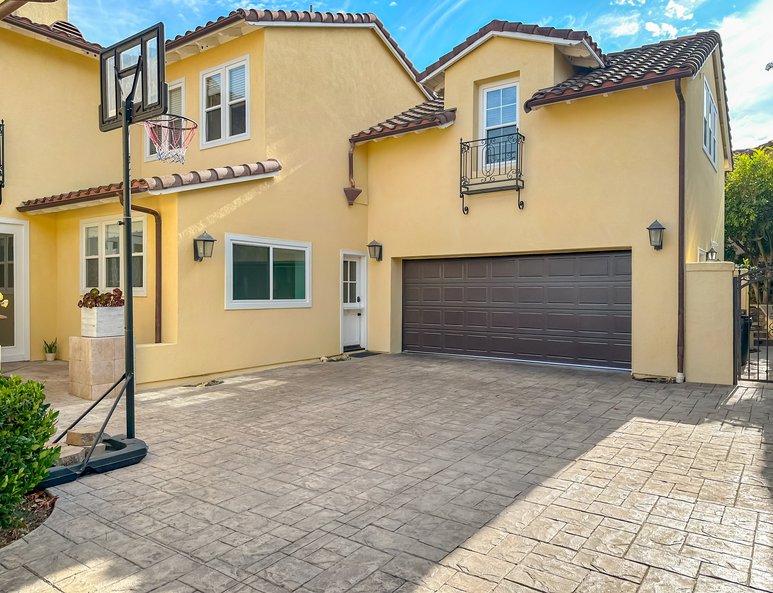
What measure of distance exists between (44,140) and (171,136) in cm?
255

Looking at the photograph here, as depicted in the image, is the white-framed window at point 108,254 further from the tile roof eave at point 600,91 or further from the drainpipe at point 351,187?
the tile roof eave at point 600,91

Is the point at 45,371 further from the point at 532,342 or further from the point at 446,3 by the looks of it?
the point at 446,3

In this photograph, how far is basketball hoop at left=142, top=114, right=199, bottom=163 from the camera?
10.3 meters

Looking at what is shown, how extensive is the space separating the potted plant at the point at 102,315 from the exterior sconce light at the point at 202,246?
1.44 metres

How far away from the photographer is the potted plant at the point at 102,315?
738cm

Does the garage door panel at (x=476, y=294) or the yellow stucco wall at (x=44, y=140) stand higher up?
the yellow stucco wall at (x=44, y=140)

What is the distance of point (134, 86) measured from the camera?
5.03 meters

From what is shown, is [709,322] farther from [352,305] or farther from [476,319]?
[352,305]

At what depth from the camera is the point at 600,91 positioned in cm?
889

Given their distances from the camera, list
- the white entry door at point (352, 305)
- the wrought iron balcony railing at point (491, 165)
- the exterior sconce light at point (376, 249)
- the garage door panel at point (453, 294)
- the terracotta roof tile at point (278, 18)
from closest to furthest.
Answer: the terracotta roof tile at point (278, 18) < the wrought iron balcony railing at point (491, 165) < the garage door panel at point (453, 294) < the white entry door at point (352, 305) < the exterior sconce light at point (376, 249)

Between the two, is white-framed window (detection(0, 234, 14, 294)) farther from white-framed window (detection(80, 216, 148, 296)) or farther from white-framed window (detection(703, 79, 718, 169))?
white-framed window (detection(703, 79, 718, 169))

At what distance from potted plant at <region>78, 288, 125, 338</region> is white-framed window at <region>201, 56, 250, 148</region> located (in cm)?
441

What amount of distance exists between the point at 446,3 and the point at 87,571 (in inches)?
584

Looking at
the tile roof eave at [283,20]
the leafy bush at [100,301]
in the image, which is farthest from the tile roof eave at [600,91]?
the leafy bush at [100,301]
